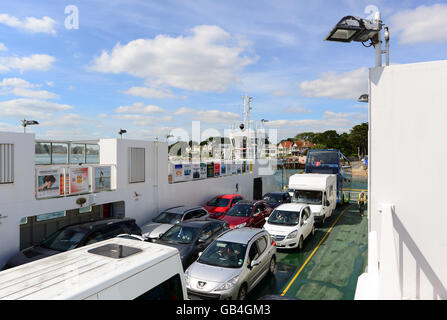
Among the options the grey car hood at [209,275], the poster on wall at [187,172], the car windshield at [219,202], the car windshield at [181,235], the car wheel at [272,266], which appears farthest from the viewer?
the poster on wall at [187,172]

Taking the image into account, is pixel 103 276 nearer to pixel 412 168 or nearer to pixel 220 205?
pixel 412 168

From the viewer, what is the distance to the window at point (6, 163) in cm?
914

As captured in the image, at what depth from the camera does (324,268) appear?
960cm

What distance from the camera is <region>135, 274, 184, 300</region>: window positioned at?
3136mm

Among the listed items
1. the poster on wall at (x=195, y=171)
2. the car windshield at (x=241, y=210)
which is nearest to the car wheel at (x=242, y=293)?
the car windshield at (x=241, y=210)

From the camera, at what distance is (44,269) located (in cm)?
312

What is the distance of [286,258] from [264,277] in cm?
220

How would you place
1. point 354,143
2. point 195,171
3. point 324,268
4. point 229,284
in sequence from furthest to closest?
point 354,143 < point 195,171 < point 324,268 < point 229,284

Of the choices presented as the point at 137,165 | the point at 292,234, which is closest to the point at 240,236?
the point at 292,234

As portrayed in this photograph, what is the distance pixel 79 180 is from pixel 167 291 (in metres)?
9.42

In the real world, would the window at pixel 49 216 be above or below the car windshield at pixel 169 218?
above

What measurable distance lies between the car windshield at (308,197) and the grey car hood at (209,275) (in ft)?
32.7

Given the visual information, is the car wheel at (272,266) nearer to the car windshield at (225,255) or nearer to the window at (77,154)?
the car windshield at (225,255)
